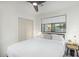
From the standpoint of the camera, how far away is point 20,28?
140 centimetres

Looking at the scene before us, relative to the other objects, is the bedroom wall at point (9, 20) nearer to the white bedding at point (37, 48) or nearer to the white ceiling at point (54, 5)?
the white bedding at point (37, 48)

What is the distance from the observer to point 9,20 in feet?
4.44

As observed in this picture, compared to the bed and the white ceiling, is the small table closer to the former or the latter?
the bed

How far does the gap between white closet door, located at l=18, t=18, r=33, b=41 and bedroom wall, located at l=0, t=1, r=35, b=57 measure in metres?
0.05

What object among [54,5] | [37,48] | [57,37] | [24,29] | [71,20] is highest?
[54,5]

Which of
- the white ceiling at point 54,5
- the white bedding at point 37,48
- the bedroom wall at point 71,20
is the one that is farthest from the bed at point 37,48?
the white ceiling at point 54,5

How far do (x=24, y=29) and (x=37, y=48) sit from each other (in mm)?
370

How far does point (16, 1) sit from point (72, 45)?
1.09 meters

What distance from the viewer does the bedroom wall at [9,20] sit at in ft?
4.31

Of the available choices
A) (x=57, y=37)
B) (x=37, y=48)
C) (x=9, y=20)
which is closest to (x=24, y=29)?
(x=9, y=20)

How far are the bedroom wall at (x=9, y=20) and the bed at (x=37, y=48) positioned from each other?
10cm

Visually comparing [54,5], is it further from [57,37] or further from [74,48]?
[74,48]

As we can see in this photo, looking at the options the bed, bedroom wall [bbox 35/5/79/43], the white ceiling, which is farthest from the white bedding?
the white ceiling

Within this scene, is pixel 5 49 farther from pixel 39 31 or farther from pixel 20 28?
pixel 39 31
